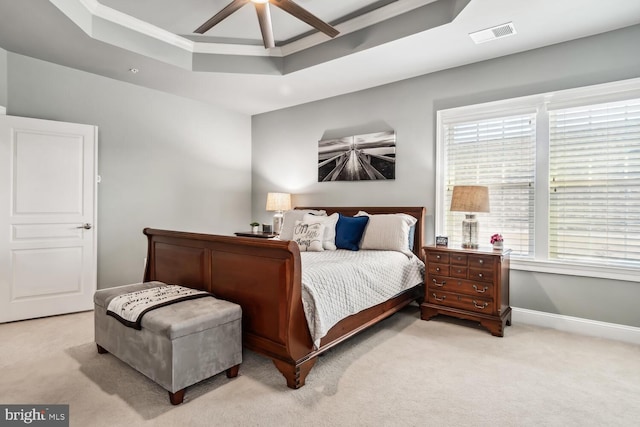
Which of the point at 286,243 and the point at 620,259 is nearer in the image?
the point at 286,243

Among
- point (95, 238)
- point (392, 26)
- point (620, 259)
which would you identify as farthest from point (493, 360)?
point (95, 238)

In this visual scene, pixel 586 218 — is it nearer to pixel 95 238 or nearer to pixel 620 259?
pixel 620 259

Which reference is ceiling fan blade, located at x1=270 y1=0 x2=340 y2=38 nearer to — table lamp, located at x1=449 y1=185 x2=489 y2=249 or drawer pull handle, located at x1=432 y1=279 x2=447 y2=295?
table lamp, located at x1=449 y1=185 x2=489 y2=249

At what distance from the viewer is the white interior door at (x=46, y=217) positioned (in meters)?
3.45

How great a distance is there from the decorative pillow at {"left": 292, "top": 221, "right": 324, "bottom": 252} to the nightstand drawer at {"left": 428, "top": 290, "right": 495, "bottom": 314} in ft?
4.01

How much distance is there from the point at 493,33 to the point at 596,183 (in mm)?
1591

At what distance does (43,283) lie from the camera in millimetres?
3633

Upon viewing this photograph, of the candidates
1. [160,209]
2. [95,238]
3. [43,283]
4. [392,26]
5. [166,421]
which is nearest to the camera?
[166,421]

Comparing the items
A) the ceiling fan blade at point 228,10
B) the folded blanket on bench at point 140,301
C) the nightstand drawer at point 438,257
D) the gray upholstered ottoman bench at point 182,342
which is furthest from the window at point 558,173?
the folded blanket on bench at point 140,301

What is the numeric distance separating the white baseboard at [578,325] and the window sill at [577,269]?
15.8 inches

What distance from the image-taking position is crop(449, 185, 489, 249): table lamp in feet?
10.8

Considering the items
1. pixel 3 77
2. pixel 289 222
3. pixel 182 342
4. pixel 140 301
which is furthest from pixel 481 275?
pixel 3 77

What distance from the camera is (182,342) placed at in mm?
1993

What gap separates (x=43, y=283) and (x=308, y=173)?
3.33 metres
